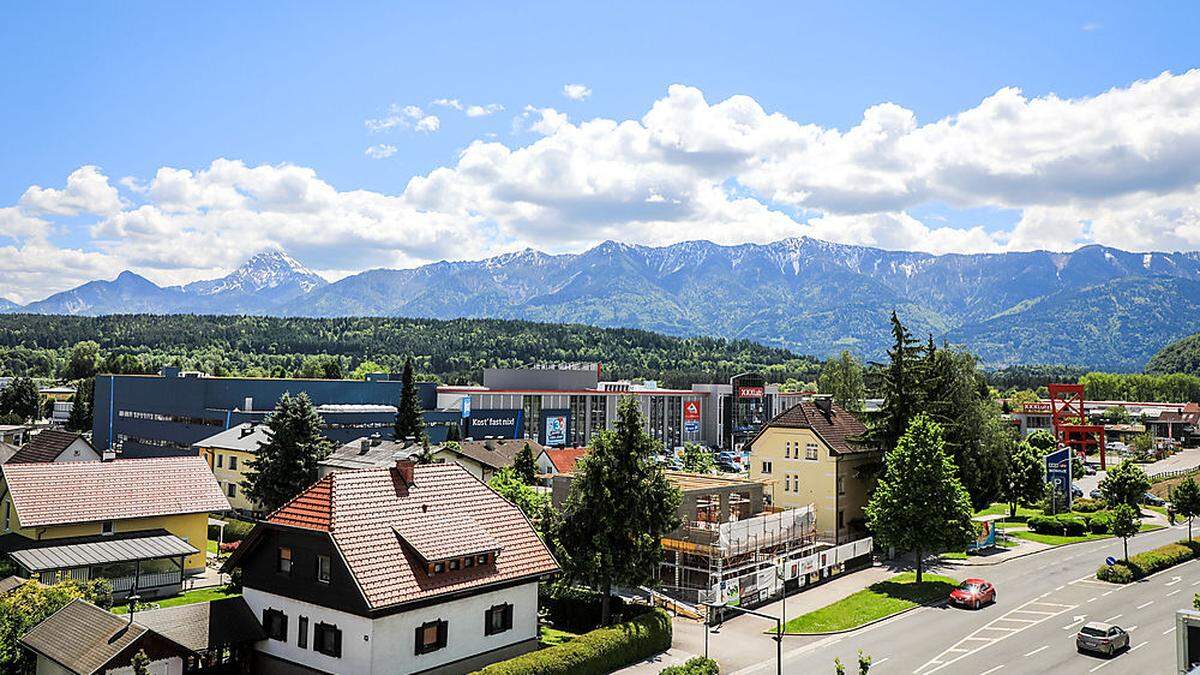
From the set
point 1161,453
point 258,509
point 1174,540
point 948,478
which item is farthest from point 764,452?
point 1161,453

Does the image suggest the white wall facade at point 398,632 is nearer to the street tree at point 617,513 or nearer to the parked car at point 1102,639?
the street tree at point 617,513

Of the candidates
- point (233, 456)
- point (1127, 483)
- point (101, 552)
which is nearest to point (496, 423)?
point (233, 456)

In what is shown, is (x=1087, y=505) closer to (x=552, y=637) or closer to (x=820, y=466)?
(x=820, y=466)

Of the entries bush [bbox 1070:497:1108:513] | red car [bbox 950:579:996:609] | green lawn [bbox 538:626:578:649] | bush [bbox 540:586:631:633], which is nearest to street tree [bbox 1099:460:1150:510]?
bush [bbox 1070:497:1108:513]

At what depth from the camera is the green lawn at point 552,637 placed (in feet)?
129

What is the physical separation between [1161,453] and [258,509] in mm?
148067

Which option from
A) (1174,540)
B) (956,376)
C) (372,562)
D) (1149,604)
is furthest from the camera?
(956,376)

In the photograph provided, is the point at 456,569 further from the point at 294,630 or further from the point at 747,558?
the point at 747,558

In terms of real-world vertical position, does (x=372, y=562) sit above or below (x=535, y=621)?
above

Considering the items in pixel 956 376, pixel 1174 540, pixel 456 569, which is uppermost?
pixel 956 376

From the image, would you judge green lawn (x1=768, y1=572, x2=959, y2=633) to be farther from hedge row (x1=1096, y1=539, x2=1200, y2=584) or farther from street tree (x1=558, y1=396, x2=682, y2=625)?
hedge row (x1=1096, y1=539, x2=1200, y2=584)

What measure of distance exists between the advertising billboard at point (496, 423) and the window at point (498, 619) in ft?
304

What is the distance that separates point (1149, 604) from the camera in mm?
49375

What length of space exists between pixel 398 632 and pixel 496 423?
101 meters
